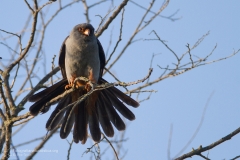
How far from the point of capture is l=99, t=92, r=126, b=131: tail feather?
5004 mm

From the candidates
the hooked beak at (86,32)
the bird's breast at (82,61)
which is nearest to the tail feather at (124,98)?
the bird's breast at (82,61)

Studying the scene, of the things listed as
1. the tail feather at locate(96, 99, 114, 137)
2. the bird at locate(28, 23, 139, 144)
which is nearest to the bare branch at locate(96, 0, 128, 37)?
the bird at locate(28, 23, 139, 144)

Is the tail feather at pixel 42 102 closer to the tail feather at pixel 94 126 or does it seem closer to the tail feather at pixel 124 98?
the tail feather at pixel 94 126

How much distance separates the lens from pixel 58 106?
4.90 metres

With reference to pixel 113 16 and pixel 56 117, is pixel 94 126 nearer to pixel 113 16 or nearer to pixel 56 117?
pixel 56 117

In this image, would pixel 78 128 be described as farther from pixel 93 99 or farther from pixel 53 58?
pixel 53 58

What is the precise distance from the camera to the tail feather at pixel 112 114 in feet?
16.4

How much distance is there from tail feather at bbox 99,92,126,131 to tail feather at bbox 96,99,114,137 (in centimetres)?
4

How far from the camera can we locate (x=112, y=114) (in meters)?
5.07

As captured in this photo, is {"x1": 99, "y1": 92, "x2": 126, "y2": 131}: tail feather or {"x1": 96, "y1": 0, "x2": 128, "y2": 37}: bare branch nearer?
{"x1": 99, "y1": 92, "x2": 126, "y2": 131}: tail feather

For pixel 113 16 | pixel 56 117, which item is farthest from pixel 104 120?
pixel 113 16

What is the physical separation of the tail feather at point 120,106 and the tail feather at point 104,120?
0.15m

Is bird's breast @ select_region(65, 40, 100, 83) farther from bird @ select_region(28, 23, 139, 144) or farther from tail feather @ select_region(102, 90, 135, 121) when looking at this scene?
tail feather @ select_region(102, 90, 135, 121)

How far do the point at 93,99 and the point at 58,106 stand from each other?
0.46 m
